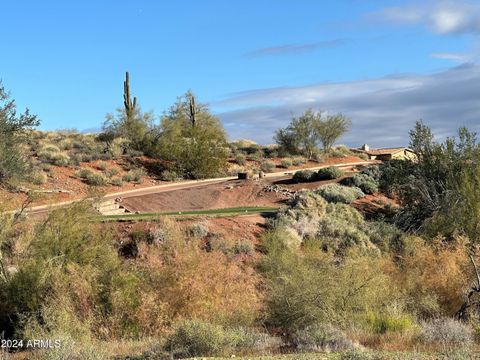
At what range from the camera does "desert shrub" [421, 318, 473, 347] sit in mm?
11195

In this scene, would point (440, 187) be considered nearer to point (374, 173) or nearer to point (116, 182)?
point (374, 173)

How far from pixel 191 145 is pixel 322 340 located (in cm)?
4523

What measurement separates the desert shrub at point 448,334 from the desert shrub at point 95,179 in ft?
116

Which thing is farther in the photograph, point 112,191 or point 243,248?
point 112,191

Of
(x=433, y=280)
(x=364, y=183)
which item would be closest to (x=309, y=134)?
(x=364, y=183)

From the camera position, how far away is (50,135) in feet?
215

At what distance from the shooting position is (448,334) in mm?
11367

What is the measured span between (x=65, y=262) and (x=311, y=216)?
17436mm

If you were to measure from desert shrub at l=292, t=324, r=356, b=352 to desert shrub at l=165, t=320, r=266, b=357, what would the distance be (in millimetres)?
796

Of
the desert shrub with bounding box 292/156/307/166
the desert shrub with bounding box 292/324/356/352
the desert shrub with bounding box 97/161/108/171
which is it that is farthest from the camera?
the desert shrub with bounding box 292/156/307/166

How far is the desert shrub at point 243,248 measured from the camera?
2633 cm

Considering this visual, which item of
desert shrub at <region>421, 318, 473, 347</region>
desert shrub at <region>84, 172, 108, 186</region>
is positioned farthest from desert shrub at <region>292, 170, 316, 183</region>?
desert shrub at <region>421, 318, 473, 347</region>

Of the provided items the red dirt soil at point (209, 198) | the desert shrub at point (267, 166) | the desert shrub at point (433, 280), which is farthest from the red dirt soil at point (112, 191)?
the desert shrub at point (433, 280)

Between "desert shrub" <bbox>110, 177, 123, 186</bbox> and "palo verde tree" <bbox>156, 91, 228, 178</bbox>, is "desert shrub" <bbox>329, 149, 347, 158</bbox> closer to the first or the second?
"palo verde tree" <bbox>156, 91, 228, 178</bbox>
